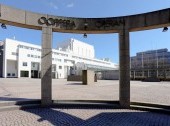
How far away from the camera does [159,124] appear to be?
23.3 ft

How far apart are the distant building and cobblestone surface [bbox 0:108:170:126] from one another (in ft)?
147

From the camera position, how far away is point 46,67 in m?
10.3

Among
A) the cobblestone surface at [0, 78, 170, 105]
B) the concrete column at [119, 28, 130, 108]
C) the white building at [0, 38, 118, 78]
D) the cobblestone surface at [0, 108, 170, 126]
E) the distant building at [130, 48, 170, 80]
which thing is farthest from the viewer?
the white building at [0, 38, 118, 78]

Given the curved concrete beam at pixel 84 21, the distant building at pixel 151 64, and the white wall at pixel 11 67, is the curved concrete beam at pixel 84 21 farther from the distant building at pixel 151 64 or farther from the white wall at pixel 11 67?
the white wall at pixel 11 67

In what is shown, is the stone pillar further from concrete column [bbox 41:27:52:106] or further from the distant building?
the distant building

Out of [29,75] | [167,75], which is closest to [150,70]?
[167,75]

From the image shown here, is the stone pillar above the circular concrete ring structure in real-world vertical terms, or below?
below

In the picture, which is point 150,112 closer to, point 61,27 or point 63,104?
point 63,104

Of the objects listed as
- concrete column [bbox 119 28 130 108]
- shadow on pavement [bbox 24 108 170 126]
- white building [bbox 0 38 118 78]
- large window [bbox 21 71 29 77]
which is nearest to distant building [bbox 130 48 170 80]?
white building [bbox 0 38 118 78]

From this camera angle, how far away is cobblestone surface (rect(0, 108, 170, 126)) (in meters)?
7.08

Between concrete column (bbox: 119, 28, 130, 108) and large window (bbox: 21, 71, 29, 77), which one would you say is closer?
concrete column (bbox: 119, 28, 130, 108)

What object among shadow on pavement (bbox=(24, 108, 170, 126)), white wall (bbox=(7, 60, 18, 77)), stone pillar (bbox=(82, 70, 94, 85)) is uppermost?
white wall (bbox=(7, 60, 18, 77))

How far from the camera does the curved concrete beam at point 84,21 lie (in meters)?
9.34

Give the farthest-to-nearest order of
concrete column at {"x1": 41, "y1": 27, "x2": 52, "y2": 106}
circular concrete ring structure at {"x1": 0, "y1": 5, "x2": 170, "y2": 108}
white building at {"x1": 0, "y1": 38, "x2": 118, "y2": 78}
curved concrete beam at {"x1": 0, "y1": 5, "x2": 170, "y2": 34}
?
1. white building at {"x1": 0, "y1": 38, "x2": 118, "y2": 78}
2. concrete column at {"x1": 41, "y1": 27, "x2": 52, "y2": 106}
3. circular concrete ring structure at {"x1": 0, "y1": 5, "x2": 170, "y2": 108}
4. curved concrete beam at {"x1": 0, "y1": 5, "x2": 170, "y2": 34}
